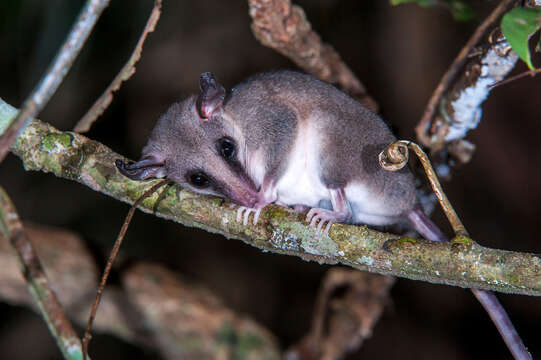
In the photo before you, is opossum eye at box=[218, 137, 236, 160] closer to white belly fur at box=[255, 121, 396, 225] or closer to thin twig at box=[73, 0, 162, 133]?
white belly fur at box=[255, 121, 396, 225]

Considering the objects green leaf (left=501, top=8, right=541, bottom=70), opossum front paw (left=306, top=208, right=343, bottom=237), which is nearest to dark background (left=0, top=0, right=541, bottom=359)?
opossum front paw (left=306, top=208, right=343, bottom=237)

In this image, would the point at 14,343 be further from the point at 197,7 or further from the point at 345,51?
the point at 345,51

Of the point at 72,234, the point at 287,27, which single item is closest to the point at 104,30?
the point at 72,234

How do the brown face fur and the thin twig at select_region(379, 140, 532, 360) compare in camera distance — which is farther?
the brown face fur

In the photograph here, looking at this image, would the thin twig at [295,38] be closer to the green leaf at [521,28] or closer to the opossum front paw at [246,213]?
the opossum front paw at [246,213]

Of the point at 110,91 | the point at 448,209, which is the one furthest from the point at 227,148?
the point at 448,209

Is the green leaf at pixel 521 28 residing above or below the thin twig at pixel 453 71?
above

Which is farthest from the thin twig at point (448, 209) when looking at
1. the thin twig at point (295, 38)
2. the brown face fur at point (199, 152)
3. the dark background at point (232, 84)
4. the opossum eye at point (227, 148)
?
the dark background at point (232, 84)
